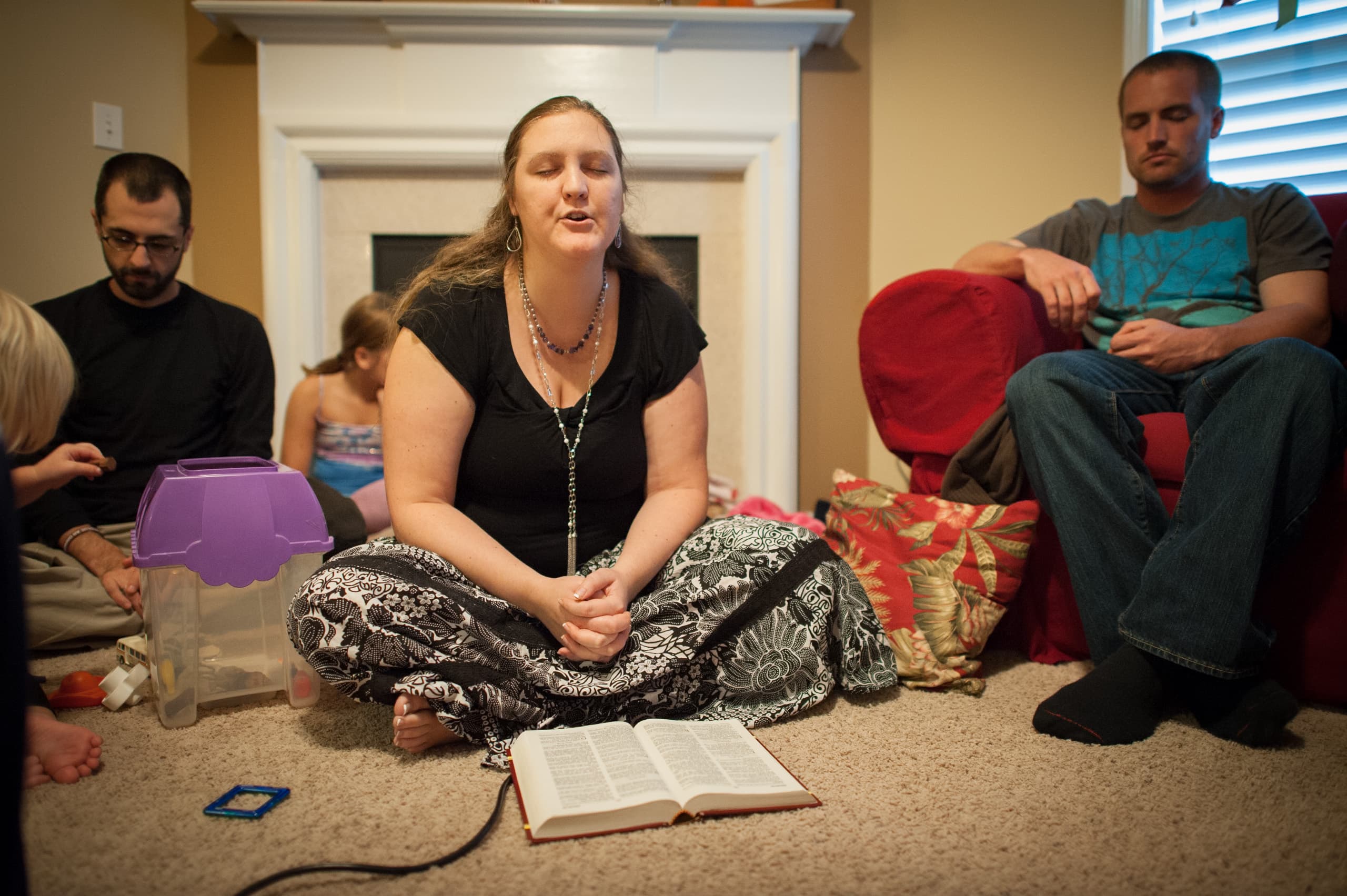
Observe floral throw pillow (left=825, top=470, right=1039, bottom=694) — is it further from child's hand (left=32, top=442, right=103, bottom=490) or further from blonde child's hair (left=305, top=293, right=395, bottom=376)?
blonde child's hair (left=305, top=293, right=395, bottom=376)

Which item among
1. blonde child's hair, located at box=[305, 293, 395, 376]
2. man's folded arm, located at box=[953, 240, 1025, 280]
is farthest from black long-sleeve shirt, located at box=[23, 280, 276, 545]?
man's folded arm, located at box=[953, 240, 1025, 280]

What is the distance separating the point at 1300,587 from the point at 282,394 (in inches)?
100

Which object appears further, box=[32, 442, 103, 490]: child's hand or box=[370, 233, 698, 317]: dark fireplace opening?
box=[370, 233, 698, 317]: dark fireplace opening

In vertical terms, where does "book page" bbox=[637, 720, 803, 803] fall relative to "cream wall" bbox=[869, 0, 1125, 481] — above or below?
below

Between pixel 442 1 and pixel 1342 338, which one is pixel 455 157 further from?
pixel 1342 338

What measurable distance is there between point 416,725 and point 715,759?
1.28 ft

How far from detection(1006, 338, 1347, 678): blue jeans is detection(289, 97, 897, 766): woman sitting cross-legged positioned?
361 millimetres

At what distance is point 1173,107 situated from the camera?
177cm

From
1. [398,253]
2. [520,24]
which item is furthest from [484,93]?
[398,253]

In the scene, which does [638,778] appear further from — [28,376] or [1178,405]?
[1178,405]

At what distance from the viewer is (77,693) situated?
1346 millimetres

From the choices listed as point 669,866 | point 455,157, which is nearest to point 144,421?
point 455,157

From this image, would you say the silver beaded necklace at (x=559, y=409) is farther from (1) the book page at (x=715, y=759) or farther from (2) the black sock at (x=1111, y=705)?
(2) the black sock at (x=1111, y=705)

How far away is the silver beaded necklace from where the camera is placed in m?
1.34
